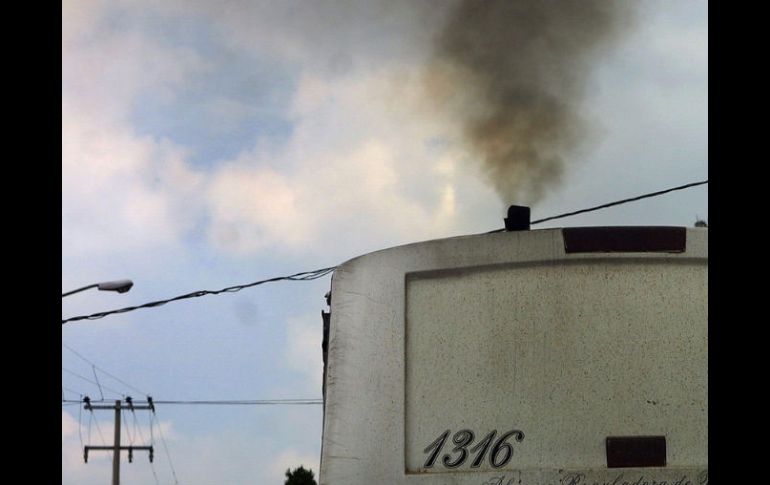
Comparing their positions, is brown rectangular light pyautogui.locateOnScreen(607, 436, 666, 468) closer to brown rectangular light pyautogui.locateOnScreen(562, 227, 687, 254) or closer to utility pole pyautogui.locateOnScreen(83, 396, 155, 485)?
brown rectangular light pyautogui.locateOnScreen(562, 227, 687, 254)

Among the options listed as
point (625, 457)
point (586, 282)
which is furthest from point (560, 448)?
point (586, 282)

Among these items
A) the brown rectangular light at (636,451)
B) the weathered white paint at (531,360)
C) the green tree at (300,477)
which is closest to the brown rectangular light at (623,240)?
the weathered white paint at (531,360)

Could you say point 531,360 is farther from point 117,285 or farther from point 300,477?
point 300,477

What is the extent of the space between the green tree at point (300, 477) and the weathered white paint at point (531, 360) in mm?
33185

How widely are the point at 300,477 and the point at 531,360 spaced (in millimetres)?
33978

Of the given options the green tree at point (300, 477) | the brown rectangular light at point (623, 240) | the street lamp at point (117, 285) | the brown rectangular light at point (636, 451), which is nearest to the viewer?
the brown rectangular light at point (636, 451)

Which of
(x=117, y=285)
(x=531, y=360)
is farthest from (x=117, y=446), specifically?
(x=531, y=360)

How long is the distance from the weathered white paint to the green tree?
33.2 meters

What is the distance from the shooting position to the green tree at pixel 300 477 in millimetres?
36406

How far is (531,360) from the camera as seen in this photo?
12.1 feet

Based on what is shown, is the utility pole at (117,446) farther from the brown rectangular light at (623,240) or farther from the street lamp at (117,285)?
the brown rectangular light at (623,240)
